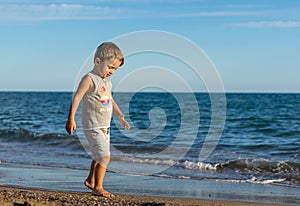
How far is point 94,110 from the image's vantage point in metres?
5.31

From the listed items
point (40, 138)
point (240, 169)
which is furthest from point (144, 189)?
point (40, 138)

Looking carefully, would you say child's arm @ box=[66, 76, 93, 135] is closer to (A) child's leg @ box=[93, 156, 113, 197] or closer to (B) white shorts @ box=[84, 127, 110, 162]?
(B) white shorts @ box=[84, 127, 110, 162]

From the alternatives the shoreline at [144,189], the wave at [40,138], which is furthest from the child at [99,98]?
the wave at [40,138]

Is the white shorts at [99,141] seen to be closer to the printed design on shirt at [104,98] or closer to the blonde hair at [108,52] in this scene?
the printed design on shirt at [104,98]

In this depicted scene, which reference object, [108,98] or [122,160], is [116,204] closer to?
[108,98]

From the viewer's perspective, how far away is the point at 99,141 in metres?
5.38

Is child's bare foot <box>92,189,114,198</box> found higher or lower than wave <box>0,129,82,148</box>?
higher

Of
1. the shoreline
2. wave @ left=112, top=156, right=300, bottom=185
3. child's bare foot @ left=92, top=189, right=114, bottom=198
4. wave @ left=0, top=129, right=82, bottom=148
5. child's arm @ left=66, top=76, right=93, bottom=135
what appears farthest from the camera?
wave @ left=0, top=129, right=82, bottom=148

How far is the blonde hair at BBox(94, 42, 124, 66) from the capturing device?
211 inches

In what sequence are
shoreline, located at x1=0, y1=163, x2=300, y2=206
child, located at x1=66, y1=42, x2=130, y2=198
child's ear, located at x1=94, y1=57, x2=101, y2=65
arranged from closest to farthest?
1. child, located at x1=66, y1=42, x2=130, y2=198
2. child's ear, located at x1=94, y1=57, x2=101, y2=65
3. shoreline, located at x1=0, y1=163, x2=300, y2=206

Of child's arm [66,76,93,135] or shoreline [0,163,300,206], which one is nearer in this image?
child's arm [66,76,93,135]

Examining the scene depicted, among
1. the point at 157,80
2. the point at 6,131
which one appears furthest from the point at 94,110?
the point at 6,131

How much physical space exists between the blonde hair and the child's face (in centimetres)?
4

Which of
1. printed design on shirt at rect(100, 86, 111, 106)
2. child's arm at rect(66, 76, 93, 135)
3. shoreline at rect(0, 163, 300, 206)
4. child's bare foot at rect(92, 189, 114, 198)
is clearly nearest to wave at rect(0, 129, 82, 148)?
shoreline at rect(0, 163, 300, 206)
